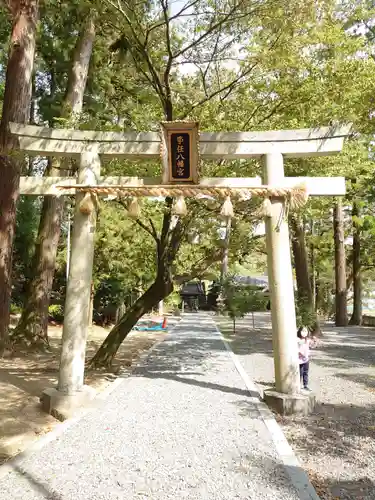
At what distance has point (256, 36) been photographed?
28.9 ft

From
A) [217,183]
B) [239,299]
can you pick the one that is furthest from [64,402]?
[239,299]

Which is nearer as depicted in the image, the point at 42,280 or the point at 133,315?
the point at 133,315

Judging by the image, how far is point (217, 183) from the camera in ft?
23.9

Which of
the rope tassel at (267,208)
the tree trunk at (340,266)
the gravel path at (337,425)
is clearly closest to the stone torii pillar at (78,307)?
the rope tassel at (267,208)

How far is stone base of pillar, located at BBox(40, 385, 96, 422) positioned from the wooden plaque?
3873 mm

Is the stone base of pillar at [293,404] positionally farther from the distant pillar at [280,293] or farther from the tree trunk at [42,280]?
the tree trunk at [42,280]

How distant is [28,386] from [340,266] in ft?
62.4

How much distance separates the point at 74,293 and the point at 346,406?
4976 mm

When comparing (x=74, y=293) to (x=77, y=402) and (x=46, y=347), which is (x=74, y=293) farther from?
(x=46, y=347)

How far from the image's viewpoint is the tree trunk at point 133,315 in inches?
386

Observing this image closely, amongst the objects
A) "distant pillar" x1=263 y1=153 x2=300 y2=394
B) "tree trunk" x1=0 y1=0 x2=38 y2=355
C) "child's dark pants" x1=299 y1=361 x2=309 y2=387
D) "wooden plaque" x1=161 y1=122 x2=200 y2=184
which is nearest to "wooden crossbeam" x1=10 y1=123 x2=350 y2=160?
"wooden plaque" x1=161 y1=122 x2=200 y2=184

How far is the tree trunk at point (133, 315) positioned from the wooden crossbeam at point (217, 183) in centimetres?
305

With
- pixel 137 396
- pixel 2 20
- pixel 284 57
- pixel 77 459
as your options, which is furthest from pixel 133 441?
pixel 2 20

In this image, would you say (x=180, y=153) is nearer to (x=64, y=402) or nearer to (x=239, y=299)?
(x=64, y=402)
